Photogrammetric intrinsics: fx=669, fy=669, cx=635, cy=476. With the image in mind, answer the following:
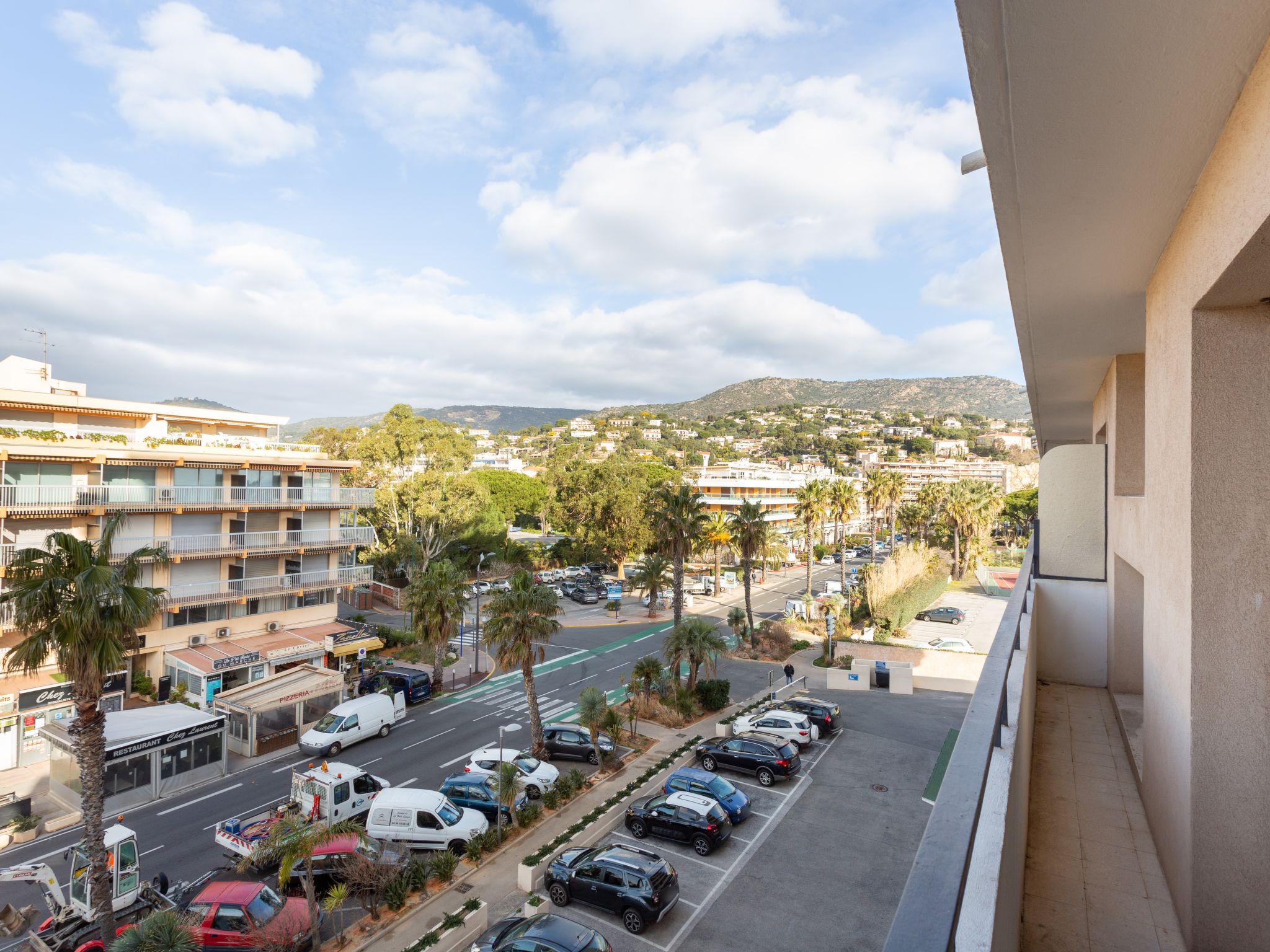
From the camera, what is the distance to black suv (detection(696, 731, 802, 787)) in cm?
1934

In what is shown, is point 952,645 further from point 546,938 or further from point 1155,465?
point 1155,465

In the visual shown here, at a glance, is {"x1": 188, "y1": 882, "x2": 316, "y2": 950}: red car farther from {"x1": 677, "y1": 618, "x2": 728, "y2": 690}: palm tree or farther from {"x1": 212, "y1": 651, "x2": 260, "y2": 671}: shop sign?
{"x1": 677, "y1": 618, "x2": 728, "y2": 690}: palm tree

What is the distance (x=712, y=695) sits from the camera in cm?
2630

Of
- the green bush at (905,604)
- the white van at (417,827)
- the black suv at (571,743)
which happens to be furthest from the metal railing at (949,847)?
the green bush at (905,604)

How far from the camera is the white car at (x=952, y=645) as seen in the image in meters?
32.2

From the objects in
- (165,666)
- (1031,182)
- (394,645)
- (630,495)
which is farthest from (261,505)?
(630,495)

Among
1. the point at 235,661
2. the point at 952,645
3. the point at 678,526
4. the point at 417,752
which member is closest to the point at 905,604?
the point at 952,645

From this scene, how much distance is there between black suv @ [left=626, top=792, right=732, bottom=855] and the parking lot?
0.27 metres

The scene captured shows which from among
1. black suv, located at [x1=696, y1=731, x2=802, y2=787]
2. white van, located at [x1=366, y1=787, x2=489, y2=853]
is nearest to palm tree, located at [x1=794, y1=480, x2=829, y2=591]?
black suv, located at [x1=696, y1=731, x2=802, y2=787]

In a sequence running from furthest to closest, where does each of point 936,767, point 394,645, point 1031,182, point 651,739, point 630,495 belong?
1. point 630,495
2. point 394,645
3. point 651,739
4. point 936,767
5. point 1031,182

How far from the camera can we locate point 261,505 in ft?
89.6

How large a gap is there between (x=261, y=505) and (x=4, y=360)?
13169 millimetres

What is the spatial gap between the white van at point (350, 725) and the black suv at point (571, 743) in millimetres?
6001

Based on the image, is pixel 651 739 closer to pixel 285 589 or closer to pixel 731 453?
pixel 285 589
